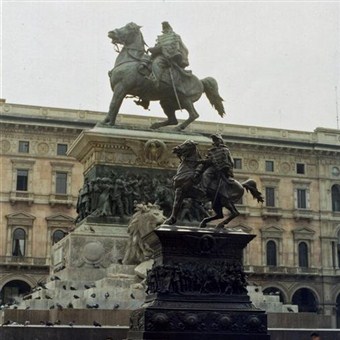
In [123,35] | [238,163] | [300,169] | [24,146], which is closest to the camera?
[123,35]

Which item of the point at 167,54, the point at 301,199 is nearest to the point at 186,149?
the point at 167,54

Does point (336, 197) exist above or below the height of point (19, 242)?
above

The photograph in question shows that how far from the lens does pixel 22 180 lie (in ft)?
183

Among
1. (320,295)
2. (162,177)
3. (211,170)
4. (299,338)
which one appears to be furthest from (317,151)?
(211,170)

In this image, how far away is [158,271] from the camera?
9.75 m

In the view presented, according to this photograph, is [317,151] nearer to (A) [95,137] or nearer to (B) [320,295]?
(B) [320,295]

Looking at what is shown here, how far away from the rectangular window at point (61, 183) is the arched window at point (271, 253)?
1691 cm

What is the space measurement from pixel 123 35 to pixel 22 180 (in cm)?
3551

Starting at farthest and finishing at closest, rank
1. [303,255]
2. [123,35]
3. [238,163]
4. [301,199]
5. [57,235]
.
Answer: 1. [301,199]
2. [303,255]
3. [238,163]
4. [57,235]
5. [123,35]

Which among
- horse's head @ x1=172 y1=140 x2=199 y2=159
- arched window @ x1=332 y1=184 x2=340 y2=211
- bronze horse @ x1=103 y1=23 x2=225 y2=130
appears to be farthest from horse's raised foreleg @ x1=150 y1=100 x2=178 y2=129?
arched window @ x1=332 y1=184 x2=340 y2=211

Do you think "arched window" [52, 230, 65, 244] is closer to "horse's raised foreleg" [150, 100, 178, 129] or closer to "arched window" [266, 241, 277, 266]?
"arched window" [266, 241, 277, 266]

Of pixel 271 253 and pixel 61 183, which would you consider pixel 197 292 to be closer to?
pixel 61 183

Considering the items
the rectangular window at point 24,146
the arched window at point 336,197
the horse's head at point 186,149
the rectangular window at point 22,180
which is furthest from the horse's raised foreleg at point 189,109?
the arched window at point 336,197

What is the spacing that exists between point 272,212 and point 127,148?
4231 centimetres
